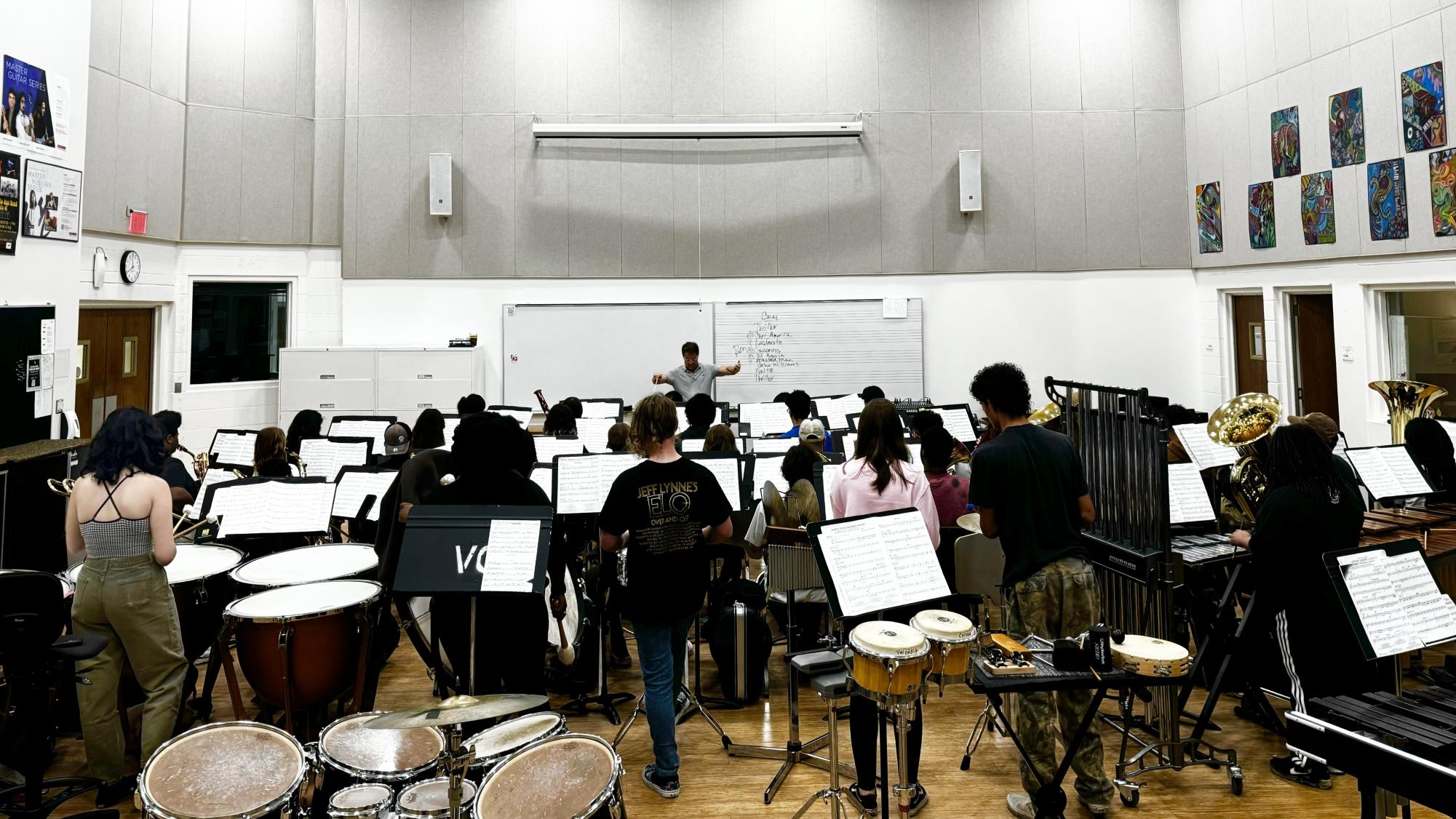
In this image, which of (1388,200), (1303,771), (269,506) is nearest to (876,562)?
(1303,771)

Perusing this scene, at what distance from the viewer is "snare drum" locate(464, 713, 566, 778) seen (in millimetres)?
2600

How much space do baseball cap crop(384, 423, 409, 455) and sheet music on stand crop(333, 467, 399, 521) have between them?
94 cm

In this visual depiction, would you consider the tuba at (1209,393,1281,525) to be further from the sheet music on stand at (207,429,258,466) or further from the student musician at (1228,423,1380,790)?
the sheet music on stand at (207,429,258,466)

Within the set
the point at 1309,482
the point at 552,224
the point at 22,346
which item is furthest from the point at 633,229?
the point at 1309,482

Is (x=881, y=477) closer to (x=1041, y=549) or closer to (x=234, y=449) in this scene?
(x=1041, y=549)

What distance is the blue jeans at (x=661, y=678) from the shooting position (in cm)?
356

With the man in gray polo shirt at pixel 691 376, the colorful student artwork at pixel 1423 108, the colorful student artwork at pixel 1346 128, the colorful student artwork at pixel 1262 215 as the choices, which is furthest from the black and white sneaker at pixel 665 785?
the colorful student artwork at pixel 1262 215

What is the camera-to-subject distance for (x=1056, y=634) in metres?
3.37

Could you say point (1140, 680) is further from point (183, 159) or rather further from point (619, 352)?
point (183, 159)

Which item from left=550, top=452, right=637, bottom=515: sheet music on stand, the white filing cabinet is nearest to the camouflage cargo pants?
left=550, top=452, right=637, bottom=515: sheet music on stand

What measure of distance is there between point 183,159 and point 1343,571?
39.7 feet

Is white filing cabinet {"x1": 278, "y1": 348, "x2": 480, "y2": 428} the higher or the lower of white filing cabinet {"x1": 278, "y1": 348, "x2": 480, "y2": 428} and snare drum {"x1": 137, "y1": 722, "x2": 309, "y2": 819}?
the higher

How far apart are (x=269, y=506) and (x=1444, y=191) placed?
31.8 ft

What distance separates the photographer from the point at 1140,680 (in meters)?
2.75
